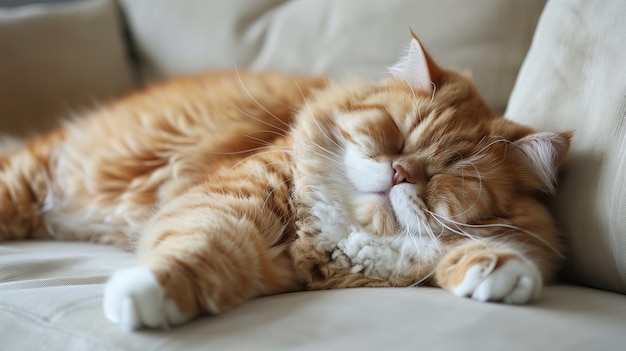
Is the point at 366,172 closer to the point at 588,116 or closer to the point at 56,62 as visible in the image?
the point at 588,116

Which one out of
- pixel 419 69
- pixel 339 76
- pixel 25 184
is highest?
pixel 419 69

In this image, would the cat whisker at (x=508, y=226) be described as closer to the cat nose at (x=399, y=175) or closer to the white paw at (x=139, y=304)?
the cat nose at (x=399, y=175)

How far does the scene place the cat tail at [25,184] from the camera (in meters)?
Result: 1.86

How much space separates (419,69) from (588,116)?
1.35ft

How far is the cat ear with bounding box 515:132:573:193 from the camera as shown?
1318mm

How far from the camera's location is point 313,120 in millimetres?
1550

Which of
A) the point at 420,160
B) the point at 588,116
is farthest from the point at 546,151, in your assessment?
the point at 420,160

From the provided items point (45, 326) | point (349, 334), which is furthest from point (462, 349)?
point (45, 326)

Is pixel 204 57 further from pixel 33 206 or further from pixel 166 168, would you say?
pixel 33 206

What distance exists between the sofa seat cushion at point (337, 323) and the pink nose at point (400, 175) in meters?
0.25

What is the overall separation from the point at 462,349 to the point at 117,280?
22.7 inches

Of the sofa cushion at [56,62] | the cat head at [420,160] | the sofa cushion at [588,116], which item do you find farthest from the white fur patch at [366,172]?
the sofa cushion at [56,62]

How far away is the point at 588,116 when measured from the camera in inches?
54.7

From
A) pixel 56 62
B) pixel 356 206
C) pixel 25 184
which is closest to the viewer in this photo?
pixel 356 206
